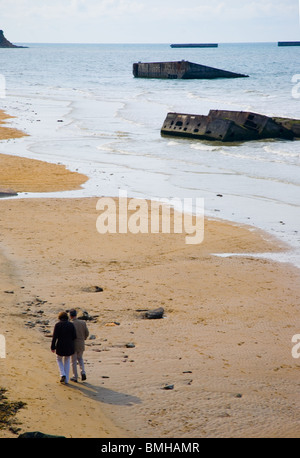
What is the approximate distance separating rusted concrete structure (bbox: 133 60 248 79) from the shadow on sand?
300ft

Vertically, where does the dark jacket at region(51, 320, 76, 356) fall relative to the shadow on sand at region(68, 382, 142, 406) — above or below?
above

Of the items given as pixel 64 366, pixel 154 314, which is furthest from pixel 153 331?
pixel 64 366

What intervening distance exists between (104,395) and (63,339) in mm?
982

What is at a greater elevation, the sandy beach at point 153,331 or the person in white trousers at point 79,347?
the person in white trousers at point 79,347

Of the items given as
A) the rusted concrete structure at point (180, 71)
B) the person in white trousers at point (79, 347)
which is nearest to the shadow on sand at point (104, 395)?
Result: the person in white trousers at point (79, 347)

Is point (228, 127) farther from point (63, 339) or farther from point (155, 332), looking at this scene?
point (63, 339)

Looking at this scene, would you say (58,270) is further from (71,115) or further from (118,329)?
(71,115)

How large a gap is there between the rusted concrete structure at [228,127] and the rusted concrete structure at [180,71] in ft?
197

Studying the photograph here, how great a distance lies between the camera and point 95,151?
3250cm

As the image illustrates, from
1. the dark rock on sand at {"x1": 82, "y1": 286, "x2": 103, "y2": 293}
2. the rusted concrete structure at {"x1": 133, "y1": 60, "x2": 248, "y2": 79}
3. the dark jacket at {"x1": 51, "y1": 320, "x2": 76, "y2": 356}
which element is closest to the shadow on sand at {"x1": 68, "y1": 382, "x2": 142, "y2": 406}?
the dark jacket at {"x1": 51, "y1": 320, "x2": 76, "y2": 356}

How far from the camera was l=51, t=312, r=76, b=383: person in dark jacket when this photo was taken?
29.0 feet

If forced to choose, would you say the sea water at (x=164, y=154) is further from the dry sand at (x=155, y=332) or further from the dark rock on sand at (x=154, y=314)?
the dark rock on sand at (x=154, y=314)

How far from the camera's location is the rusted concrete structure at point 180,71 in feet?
317

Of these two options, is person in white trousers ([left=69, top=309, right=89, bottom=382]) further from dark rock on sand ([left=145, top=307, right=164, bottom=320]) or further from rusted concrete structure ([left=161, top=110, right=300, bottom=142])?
rusted concrete structure ([left=161, top=110, right=300, bottom=142])
